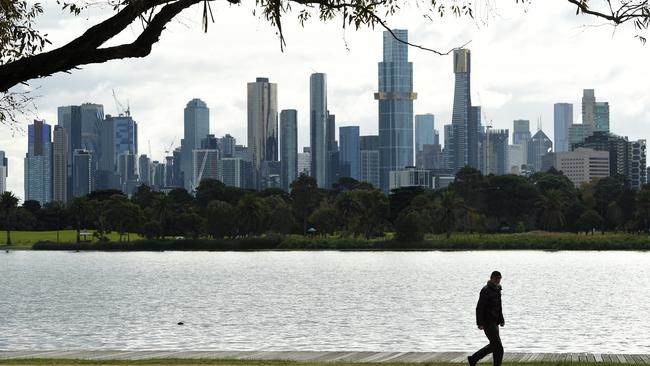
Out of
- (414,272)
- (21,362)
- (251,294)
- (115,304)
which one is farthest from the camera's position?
(414,272)

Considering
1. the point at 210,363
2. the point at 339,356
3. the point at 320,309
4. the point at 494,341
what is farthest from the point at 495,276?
the point at 320,309

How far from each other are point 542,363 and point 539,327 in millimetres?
30899

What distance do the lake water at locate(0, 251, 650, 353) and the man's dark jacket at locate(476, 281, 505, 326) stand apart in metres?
22.2

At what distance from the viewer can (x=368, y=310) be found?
77.1 metres

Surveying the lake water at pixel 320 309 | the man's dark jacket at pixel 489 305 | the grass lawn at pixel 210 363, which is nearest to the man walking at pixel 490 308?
the man's dark jacket at pixel 489 305

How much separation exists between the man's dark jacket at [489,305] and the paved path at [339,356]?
6901mm

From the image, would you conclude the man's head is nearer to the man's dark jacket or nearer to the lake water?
the man's dark jacket

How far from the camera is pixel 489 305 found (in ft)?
93.9

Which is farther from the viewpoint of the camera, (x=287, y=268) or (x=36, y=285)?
(x=287, y=268)

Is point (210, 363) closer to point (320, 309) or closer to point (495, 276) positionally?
point (495, 276)

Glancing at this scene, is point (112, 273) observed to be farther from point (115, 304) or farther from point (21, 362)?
point (21, 362)

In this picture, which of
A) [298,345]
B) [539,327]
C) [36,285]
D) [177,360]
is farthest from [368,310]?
[36,285]

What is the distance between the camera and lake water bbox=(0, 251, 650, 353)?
5591cm

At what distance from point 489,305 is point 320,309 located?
1993 inches
